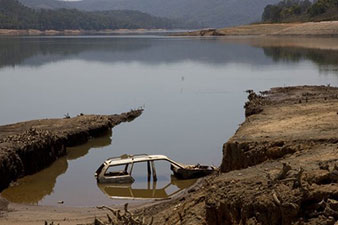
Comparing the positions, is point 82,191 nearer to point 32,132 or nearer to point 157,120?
point 32,132

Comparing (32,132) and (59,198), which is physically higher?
(32,132)

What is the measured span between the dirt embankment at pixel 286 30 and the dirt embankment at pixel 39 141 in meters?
97.5

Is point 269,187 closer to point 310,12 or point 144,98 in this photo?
point 144,98

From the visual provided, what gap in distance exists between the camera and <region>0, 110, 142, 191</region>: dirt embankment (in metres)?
20.0

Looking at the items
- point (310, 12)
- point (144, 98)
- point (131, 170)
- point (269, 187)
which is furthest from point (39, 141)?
point (310, 12)

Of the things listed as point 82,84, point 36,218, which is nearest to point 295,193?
point 36,218

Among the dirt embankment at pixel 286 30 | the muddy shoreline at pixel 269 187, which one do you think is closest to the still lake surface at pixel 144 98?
the muddy shoreline at pixel 269 187

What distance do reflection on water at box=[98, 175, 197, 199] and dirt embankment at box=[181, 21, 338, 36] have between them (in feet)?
342

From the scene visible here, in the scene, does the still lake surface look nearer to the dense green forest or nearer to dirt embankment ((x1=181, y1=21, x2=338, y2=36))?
dirt embankment ((x1=181, y1=21, x2=338, y2=36))

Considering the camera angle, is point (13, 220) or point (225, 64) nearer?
point (13, 220)

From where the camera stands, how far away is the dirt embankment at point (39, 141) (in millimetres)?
19953

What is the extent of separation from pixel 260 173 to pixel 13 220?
26.8ft

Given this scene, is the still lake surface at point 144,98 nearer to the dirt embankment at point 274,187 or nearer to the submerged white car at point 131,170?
the submerged white car at point 131,170

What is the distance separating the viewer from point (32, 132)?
73.4 feet
